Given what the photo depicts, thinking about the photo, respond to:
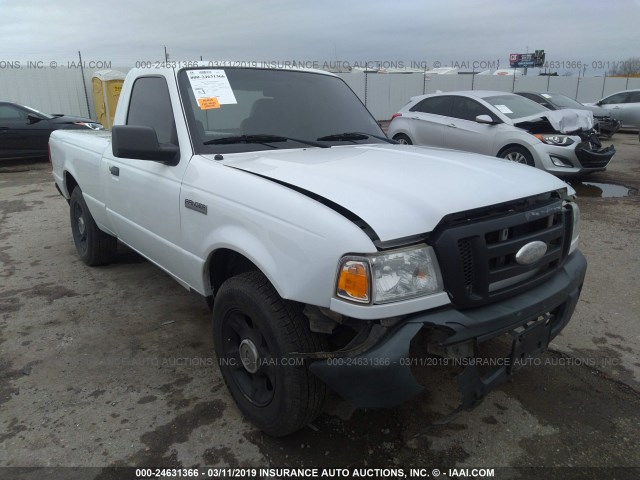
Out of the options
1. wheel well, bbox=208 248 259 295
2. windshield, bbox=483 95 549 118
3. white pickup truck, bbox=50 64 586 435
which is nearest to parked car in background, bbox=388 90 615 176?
windshield, bbox=483 95 549 118

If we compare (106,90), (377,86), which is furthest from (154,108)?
(377,86)

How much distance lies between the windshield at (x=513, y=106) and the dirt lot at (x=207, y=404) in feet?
16.5

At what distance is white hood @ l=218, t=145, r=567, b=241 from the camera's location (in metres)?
1.94

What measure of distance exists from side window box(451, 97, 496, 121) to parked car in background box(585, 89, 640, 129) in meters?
10.4

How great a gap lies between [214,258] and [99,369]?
1188 millimetres

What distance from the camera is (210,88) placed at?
296cm

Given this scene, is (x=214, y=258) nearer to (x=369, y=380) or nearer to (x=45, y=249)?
(x=369, y=380)

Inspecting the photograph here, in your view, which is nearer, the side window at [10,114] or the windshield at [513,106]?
the windshield at [513,106]

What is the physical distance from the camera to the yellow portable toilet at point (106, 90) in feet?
48.3

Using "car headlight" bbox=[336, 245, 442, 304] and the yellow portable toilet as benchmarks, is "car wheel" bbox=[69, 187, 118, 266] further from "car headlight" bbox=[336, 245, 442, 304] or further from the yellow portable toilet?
the yellow portable toilet

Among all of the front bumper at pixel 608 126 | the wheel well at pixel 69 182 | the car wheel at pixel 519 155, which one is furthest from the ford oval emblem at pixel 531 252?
the front bumper at pixel 608 126

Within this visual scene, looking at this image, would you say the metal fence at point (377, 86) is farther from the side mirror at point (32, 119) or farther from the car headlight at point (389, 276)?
the car headlight at point (389, 276)

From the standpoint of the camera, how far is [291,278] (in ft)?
6.61

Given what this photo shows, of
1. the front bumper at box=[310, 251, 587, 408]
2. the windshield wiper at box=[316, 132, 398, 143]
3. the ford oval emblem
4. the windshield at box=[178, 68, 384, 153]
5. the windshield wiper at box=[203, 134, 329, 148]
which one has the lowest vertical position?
the front bumper at box=[310, 251, 587, 408]
